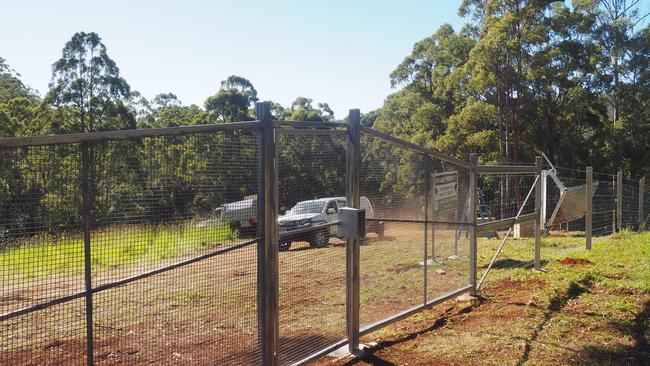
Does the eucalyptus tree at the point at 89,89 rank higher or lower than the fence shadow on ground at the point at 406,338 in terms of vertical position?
higher

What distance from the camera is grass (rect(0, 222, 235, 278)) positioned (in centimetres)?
253

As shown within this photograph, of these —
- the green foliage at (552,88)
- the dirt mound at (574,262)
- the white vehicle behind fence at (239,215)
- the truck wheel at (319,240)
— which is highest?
the green foliage at (552,88)

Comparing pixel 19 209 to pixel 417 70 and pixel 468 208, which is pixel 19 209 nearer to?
pixel 468 208

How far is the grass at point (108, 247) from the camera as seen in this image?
2.53m

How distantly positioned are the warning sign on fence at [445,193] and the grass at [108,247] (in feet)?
12.4

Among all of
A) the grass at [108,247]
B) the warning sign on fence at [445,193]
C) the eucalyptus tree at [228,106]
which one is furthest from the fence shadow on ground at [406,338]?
the eucalyptus tree at [228,106]

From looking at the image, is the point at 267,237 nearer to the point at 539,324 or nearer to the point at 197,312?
the point at 197,312

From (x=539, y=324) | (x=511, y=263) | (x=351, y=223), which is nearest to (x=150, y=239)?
(x=351, y=223)

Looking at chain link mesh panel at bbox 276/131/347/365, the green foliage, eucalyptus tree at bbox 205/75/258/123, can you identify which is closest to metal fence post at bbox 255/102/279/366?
chain link mesh panel at bbox 276/131/347/365

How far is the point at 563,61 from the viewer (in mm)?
24641

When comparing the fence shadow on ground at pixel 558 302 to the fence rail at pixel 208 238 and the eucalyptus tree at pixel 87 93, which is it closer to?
the fence rail at pixel 208 238

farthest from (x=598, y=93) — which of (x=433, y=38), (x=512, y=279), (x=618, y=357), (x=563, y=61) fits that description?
(x=618, y=357)

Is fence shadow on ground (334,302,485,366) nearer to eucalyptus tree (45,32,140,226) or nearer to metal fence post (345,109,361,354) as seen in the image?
metal fence post (345,109,361,354)

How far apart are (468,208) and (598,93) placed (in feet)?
72.2
